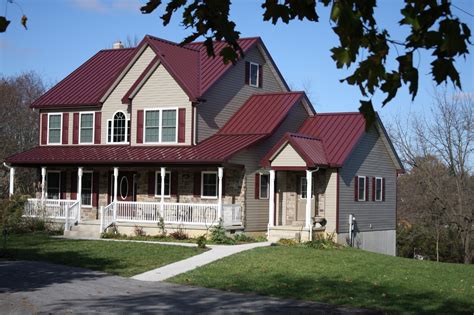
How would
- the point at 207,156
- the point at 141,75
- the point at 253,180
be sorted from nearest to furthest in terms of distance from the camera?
the point at 207,156 → the point at 253,180 → the point at 141,75

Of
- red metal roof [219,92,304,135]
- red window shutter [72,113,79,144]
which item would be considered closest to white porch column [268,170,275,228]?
red metal roof [219,92,304,135]

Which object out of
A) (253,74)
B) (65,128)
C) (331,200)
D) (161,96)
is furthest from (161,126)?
(331,200)

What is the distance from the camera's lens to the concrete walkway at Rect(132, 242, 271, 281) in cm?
1744

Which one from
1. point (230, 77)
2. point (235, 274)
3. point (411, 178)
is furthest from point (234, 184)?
point (411, 178)

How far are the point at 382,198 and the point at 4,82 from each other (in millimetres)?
31826

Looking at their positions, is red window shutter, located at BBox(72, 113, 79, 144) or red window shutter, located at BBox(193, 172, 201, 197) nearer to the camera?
red window shutter, located at BBox(193, 172, 201, 197)

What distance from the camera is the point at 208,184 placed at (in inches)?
1129

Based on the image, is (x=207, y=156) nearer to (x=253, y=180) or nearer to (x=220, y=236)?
(x=253, y=180)

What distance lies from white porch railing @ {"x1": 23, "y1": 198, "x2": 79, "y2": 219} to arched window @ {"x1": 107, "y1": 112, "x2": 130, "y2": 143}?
372 cm

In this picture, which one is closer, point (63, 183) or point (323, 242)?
point (323, 242)

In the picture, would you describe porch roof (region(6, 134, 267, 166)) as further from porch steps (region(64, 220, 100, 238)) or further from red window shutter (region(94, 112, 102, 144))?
porch steps (region(64, 220, 100, 238))

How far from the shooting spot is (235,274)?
17.6m

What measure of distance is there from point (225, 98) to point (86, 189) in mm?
7666

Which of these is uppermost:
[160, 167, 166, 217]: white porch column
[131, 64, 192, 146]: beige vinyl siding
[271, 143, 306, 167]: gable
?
[131, 64, 192, 146]: beige vinyl siding
